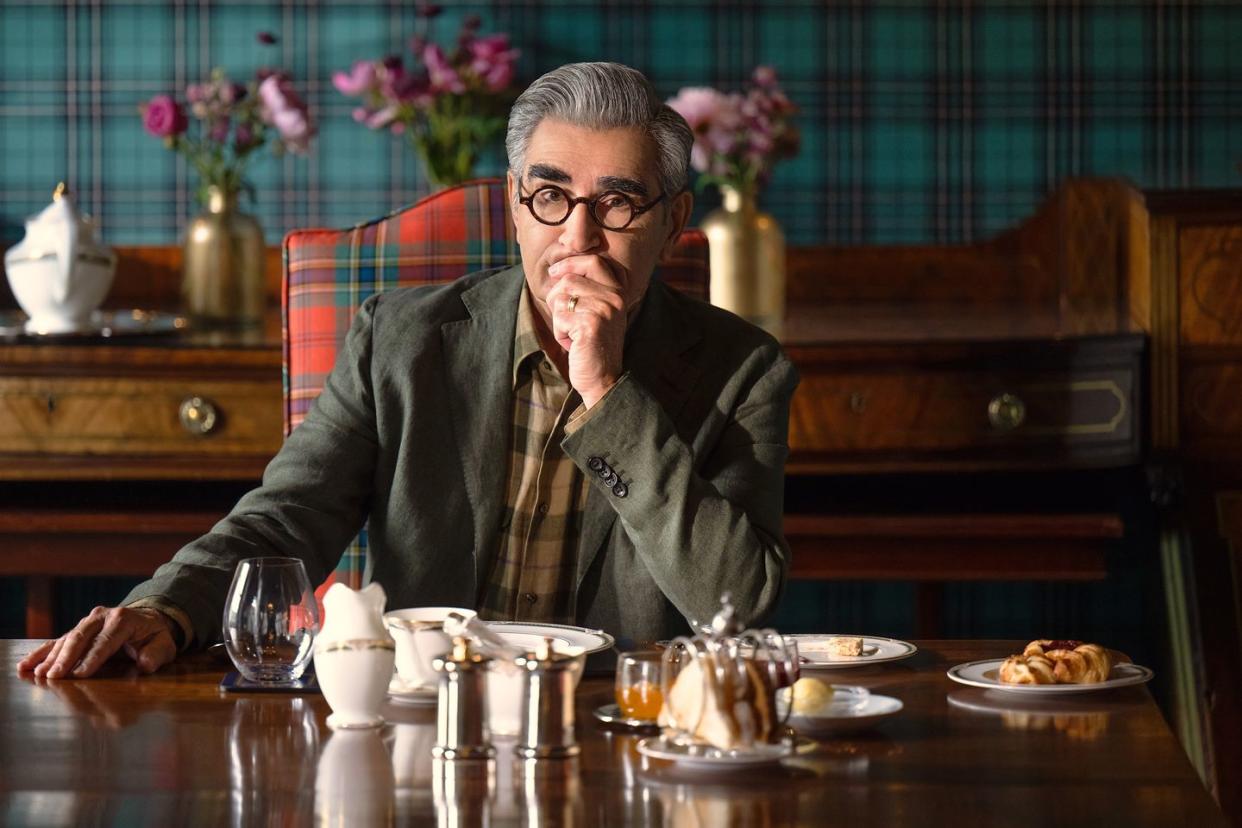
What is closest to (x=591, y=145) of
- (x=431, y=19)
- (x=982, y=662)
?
(x=982, y=662)

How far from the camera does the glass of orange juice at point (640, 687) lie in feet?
4.87

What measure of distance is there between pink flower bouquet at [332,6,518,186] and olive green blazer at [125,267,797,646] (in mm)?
1482

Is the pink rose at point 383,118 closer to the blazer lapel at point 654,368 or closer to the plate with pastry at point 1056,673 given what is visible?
the blazer lapel at point 654,368

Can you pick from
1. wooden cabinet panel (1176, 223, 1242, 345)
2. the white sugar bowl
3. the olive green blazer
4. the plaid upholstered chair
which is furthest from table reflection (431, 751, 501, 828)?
wooden cabinet panel (1176, 223, 1242, 345)

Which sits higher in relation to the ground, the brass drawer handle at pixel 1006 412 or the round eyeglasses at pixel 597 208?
the round eyeglasses at pixel 597 208

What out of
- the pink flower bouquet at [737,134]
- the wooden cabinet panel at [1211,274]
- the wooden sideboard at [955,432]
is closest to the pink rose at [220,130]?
the wooden sideboard at [955,432]

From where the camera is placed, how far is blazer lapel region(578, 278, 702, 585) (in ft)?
7.06

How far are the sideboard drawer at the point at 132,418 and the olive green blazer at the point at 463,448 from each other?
1101mm

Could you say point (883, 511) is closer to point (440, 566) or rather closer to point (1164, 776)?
point (440, 566)

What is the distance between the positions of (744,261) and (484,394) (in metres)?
1.47

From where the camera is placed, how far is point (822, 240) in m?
3.98

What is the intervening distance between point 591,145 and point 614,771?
90 centimetres

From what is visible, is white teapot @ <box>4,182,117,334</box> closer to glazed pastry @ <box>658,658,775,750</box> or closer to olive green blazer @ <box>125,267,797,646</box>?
olive green blazer @ <box>125,267,797,646</box>

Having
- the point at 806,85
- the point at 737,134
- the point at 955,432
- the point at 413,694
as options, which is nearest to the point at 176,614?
the point at 413,694
